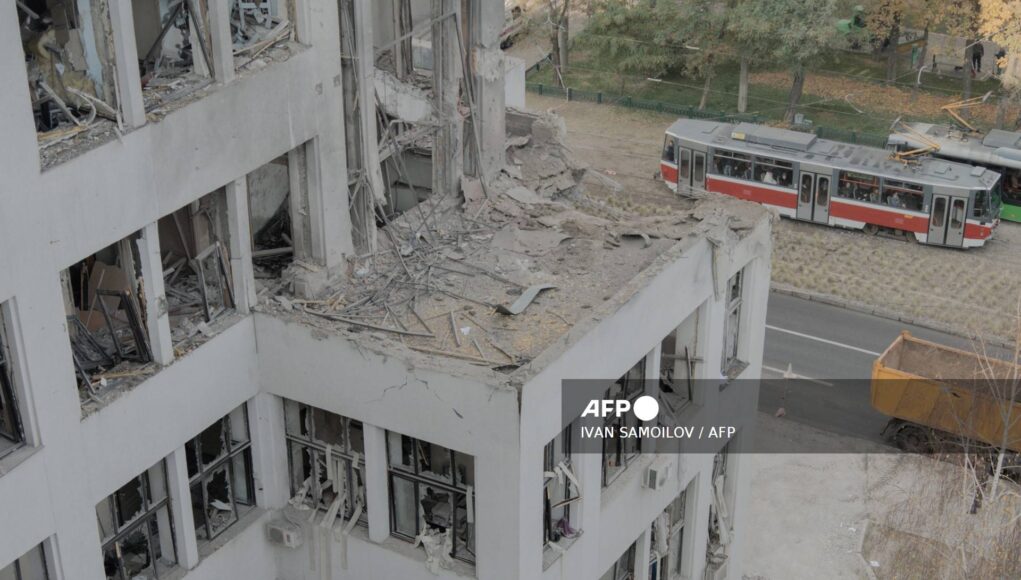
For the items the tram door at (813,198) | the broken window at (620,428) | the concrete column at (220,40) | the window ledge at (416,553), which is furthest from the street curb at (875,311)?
the concrete column at (220,40)

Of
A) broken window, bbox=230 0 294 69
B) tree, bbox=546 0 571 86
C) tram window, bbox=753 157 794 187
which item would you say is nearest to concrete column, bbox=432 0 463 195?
broken window, bbox=230 0 294 69

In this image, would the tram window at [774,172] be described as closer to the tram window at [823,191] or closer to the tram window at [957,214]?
the tram window at [823,191]

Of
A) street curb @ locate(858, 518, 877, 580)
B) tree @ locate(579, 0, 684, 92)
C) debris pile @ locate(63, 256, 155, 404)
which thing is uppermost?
debris pile @ locate(63, 256, 155, 404)

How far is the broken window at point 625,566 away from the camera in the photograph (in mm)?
21047

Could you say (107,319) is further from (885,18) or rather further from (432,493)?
(885,18)

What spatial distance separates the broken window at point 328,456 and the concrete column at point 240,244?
1842mm

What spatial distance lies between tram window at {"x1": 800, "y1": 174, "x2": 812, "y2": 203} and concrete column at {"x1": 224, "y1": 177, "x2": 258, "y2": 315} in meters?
33.1

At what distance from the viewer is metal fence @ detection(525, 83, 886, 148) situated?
5403 cm

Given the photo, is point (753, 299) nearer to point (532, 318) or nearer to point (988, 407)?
point (532, 318)

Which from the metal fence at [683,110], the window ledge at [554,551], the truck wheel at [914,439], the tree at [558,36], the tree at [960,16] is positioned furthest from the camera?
the tree at [558,36]

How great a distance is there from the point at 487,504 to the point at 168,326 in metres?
4.77

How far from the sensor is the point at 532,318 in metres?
18.0

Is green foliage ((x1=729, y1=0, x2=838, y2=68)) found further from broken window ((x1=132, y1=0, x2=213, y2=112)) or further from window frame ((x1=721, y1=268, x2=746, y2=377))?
broken window ((x1=132, y1=0, x2=213, y2=112))

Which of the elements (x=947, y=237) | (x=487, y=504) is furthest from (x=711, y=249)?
(x=947, y=237)
